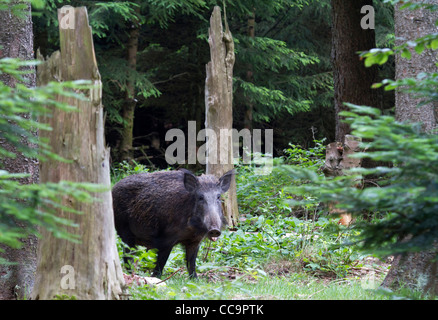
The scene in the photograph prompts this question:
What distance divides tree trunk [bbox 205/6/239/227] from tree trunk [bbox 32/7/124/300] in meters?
5.74

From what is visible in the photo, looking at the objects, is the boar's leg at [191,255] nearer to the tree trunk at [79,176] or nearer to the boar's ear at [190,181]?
the boar's ear at [190,181]

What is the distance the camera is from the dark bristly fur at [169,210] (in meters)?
7.65

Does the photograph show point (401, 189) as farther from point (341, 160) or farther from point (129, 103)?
point (129, 103)

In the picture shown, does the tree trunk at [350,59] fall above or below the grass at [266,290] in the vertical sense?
above

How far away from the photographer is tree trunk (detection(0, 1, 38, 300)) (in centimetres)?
596

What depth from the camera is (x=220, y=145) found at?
1067 centimetres

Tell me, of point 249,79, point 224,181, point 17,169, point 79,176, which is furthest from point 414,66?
point 249,79

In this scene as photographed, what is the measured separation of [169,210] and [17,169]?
2.47 meters

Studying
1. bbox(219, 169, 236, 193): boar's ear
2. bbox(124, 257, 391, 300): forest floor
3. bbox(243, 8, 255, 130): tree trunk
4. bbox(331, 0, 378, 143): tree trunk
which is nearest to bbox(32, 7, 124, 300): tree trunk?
bbox(124, 257, 391, 300): forest floor

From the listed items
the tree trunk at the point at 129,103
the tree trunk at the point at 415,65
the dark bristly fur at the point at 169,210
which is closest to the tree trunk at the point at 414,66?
the tree trunk at the point at 415,65

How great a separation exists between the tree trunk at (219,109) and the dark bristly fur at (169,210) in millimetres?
2203

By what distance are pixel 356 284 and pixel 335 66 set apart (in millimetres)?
5525

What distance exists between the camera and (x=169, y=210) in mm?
7973

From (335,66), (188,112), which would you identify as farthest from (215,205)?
(188,112)
